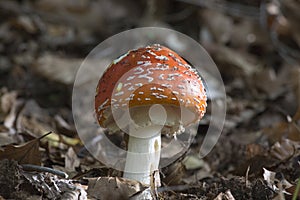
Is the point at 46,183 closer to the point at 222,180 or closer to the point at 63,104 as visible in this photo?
the point at 222,180

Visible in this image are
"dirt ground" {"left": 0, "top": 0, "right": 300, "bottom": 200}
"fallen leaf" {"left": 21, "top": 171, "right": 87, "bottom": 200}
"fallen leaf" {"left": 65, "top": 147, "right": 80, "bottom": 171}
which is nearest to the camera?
"fallen leaf" {"left": 21, "top": 171, "right": 87, "bottom": 200}

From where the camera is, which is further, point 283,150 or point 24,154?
point 283,150

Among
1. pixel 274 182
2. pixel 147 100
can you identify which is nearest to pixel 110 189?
pixel 147 100

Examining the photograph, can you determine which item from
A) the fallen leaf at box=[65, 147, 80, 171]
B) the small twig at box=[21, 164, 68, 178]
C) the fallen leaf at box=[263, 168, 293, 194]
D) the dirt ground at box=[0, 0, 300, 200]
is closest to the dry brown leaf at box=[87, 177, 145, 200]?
the dirt ground at box=[0, 0, 300, 200]

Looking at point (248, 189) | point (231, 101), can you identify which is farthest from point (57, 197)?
point (231, 101)

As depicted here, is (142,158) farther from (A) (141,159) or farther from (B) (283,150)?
(B) (283,150)

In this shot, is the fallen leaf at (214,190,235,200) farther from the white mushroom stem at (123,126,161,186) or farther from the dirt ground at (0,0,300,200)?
the white mushroom stem at (123,126,161,186)

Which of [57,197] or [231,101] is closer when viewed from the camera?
[57,197]
